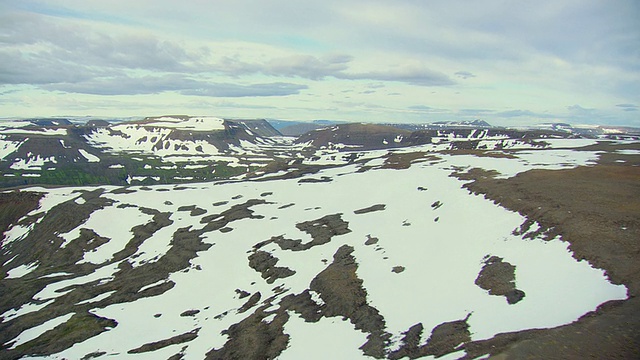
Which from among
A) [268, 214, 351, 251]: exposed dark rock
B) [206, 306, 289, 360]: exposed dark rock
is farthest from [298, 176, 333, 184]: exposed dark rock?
[206, 306, 289, 360]: exposed dark rock

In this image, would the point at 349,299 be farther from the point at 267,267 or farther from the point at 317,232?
the point at 317,232

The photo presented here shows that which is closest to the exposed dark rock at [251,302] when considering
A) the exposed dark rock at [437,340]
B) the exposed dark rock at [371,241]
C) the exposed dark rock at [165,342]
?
the exposed dark rock at [165,342]

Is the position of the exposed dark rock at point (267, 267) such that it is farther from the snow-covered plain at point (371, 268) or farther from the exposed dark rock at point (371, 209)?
the exposed dark rock at point (371, 209)

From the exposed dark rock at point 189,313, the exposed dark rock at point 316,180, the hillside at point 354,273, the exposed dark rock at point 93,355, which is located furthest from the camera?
the exposed dark rock at point 316,180

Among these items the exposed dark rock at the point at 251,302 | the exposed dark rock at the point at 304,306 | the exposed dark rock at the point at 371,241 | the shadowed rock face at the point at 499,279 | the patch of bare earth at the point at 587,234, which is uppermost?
the patch of bare earth at the point at 587,234

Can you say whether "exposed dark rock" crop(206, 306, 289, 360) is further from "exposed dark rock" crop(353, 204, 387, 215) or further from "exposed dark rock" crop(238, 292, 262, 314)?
"exposed dark rock" crop(353, 204, 387, 215)

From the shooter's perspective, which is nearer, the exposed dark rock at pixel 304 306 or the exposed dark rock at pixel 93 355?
the exposed dark rock at pixel 304 306
